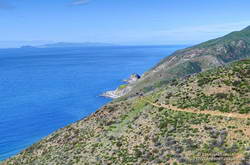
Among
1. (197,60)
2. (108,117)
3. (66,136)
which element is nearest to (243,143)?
(108,117)

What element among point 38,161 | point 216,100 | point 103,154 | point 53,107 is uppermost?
point 216,100

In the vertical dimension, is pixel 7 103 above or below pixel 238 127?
below

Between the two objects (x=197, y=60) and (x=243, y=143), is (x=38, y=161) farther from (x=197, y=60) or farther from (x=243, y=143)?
(x=197, y=60)

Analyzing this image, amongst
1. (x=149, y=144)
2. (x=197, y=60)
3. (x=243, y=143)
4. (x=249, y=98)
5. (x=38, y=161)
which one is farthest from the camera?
(x=197, y=60)

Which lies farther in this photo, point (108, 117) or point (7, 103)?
point (7, 103)

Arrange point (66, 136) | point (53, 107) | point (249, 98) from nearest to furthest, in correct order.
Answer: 1. point (249, 98)
2. point (66, 136)
3. point (53, 107)

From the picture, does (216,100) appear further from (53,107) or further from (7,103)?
(7,103)

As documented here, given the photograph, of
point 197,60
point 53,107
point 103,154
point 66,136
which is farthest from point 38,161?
point 197,60
